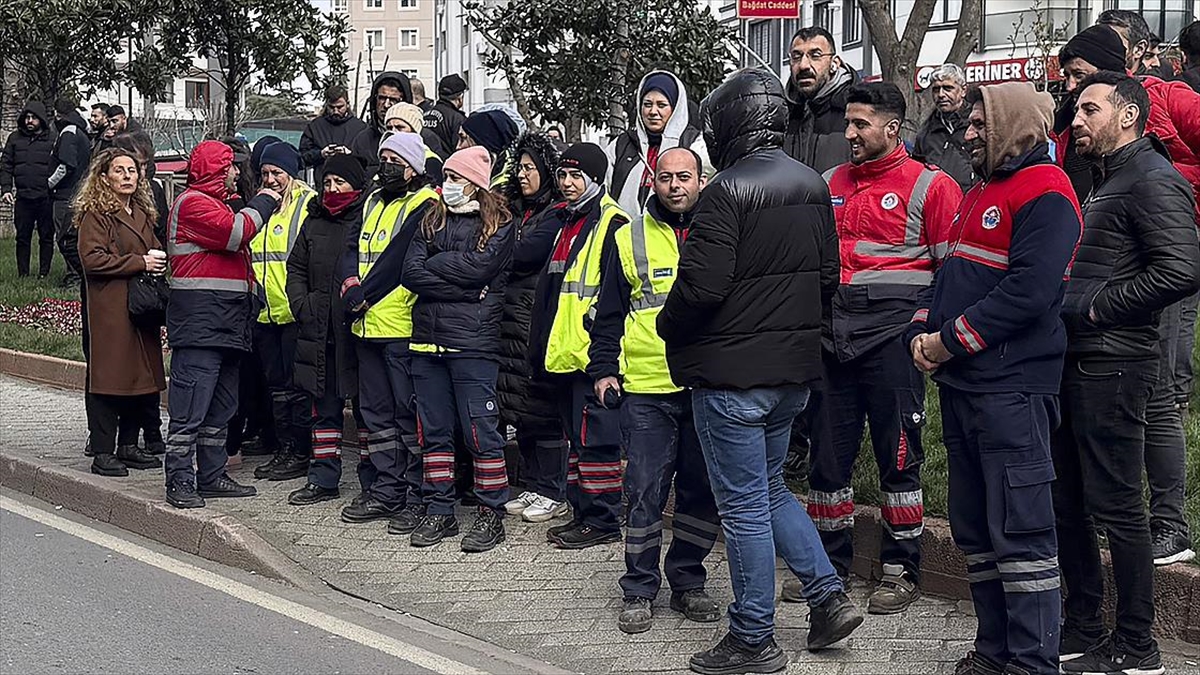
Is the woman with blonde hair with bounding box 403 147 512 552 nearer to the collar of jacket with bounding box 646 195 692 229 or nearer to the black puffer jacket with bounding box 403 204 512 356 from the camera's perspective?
the black puffer jacket with bounding box 403 204 512 356

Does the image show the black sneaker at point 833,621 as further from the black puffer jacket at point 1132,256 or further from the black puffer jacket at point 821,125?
the black puffer jacket at point 821,125

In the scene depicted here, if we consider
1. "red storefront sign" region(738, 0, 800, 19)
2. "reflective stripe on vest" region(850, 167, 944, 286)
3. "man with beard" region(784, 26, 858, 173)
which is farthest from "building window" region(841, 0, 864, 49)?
"reflective stripe on vest" region(850, 167, 944, 286)

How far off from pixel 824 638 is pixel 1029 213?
71.0 inches

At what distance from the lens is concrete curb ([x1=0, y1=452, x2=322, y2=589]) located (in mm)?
7535

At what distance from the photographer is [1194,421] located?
815 centimetres

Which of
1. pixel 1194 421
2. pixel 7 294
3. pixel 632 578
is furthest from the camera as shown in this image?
pixel 7 294

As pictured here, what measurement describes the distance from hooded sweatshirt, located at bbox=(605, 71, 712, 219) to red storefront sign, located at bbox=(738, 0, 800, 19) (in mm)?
4626

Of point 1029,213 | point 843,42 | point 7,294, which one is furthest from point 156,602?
point 843,42

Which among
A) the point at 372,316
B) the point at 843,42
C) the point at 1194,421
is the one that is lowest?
the point at 1194,421

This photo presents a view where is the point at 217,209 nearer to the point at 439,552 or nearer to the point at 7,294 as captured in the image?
the point at 439,552

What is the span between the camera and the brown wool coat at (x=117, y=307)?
28.8ft

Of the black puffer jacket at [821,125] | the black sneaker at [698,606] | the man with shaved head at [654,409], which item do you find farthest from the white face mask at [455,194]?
the black sneaker at [698,606]

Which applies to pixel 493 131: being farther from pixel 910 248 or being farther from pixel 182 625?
pixel 182 625

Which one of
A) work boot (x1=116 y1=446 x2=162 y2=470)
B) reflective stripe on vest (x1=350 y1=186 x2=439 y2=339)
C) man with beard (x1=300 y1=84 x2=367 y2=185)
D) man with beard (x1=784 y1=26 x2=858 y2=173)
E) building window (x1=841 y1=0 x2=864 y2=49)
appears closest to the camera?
man with beard (x1=784 y1=26 x2=858 y2=173)
